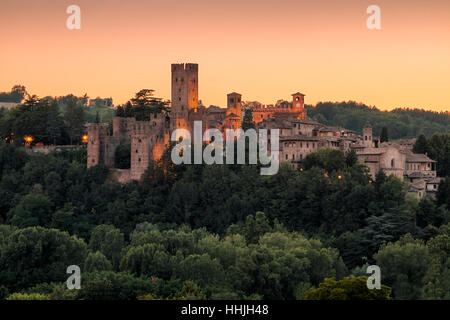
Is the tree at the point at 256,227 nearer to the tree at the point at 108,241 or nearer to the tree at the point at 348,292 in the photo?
the tree at the point at 108,241

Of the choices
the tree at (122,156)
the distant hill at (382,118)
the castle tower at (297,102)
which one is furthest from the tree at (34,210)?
the distant hill at (382,118)

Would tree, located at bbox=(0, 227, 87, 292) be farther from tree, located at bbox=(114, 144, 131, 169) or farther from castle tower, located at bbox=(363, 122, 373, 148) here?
castle tower, located at bbox=(363, 122, 373, 148)

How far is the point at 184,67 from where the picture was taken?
8375cm

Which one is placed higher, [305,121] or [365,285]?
[305,121]

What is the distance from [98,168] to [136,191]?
5298 mm

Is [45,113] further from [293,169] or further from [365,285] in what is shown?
[365,285]

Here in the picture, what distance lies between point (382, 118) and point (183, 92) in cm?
6663

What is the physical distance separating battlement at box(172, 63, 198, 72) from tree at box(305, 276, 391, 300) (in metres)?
43.0

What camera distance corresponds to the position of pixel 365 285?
147 feet

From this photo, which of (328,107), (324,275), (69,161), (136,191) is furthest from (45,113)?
(328,107)

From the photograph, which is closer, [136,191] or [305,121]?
[136,191]

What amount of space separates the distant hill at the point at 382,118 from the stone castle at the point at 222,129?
50557mm

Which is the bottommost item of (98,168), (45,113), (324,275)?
(324,275)

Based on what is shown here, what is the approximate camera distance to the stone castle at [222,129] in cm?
7481
